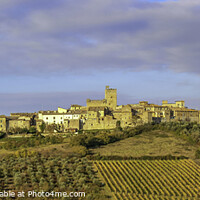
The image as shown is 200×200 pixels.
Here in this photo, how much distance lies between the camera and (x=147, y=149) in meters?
66.6

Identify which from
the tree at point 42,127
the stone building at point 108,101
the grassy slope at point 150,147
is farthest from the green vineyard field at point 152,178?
the stone building at point 108,101

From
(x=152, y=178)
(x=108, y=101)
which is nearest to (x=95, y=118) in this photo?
(x=108, y=101)

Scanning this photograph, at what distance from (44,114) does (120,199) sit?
52.7 meters

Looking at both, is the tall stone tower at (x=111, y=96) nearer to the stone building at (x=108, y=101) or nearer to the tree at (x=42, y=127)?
the stone building at (x=108, y=101)

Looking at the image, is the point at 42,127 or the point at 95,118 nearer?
the point at 42,127

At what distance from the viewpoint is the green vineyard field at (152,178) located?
152 feet

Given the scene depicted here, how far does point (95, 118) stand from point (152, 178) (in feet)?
132

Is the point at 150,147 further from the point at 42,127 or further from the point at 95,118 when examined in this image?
the point at 42,127

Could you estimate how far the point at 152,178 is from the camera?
51.6 meters

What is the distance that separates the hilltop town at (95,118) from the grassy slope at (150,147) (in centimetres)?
1213

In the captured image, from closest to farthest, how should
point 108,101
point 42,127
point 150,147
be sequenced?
1. point 150,147
2. point 42,127
3. point 108,101

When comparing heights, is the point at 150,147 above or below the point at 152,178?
above

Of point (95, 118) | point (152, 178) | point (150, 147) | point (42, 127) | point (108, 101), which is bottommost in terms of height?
point (152, 178)

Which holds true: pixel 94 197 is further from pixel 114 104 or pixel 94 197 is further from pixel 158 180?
pixel 114 104
